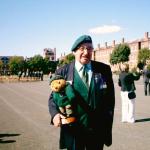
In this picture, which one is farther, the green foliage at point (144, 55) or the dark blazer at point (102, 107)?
the green foliage at point (144, 55)

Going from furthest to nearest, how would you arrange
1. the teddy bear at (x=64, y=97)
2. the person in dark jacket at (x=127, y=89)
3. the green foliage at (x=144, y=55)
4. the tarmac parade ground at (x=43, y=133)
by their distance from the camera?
the green foliage at (x=144, y=55) < the person in dark jacket at (x=127, y=89) < the tarmac parade ground at (x=43, y=133) < the teddy bear at (x=64, y=97)

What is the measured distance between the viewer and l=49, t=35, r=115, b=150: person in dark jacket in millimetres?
4043

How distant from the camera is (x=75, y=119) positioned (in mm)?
4027

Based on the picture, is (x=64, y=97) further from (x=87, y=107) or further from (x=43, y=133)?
(x=43, y=133)

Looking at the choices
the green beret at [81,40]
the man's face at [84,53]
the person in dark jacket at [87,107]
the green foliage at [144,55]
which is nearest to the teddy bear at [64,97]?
the person in dark jacket at [87,107]

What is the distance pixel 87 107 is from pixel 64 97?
29 centimetres

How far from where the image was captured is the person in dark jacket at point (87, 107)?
13.3 ft

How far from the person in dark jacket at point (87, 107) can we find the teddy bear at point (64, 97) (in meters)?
0.06

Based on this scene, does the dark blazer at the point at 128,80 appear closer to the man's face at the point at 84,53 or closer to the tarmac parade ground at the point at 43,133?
the tarmac parade ground at the point at 43,133

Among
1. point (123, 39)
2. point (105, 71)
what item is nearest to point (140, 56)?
point (123, 39)

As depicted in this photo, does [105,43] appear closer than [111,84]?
No

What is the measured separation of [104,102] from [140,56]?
88.9m

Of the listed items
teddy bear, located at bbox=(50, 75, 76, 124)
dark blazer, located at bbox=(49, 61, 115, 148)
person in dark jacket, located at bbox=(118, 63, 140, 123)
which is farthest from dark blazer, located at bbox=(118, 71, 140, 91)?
teddy bear, located at bbox=(50, 75, 76, 124)

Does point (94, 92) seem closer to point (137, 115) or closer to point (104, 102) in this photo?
point (104, 102)
